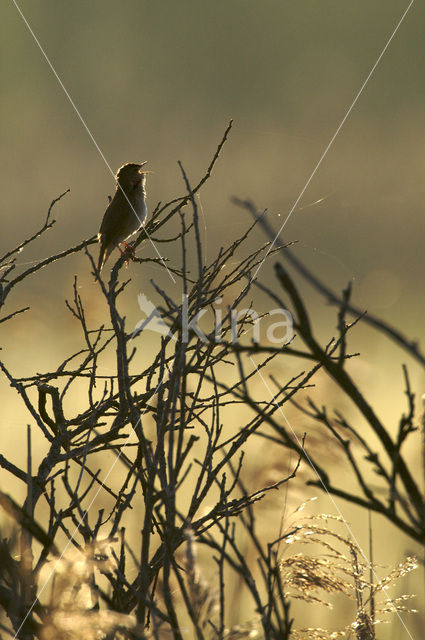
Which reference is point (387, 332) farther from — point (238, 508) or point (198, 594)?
point (238, 508)

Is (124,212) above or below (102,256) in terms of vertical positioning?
above

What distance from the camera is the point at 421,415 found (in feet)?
4.65

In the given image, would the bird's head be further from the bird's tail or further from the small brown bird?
the bird's tail

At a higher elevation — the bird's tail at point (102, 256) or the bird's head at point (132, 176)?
the bird's head at point (132, 176)

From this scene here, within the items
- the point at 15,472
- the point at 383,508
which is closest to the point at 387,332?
the point at 383,508

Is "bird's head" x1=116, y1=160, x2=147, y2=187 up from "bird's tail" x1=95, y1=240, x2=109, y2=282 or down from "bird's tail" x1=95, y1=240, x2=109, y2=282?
up

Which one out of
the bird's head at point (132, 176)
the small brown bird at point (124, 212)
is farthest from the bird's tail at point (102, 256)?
the bird's head at point (132, 176)

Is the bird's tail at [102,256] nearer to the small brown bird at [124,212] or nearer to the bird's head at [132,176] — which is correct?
the small brown bird at [124,212]

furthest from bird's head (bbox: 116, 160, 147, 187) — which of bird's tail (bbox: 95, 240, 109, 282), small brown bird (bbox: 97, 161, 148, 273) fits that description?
bird's tail (bbox: 95, 240, 109, 282)

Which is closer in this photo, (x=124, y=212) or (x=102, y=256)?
(x=124, y=212)

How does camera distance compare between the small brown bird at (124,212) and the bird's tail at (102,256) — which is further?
the bird's tail at (102,256)

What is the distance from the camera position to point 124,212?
7395 mm

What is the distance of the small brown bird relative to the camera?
7.20 metres

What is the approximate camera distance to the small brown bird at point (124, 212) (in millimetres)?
7203
